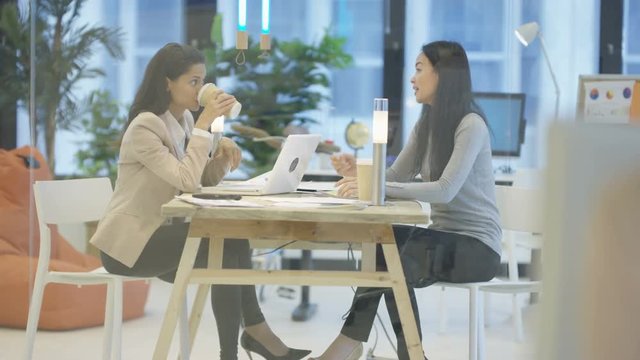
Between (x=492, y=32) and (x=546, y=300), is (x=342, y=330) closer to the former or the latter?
(x=492, y=32)

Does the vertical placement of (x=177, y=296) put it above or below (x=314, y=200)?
below

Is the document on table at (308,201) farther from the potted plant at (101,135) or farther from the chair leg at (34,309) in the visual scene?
the chair leg at (34,309)

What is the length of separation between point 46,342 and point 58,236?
13.7 inches

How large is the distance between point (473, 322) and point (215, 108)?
97 cm

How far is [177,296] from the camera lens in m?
2.42

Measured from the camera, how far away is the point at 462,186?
2.55m

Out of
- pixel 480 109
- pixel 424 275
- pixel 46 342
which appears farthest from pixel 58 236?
pixel 480 109

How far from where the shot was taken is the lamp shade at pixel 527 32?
2.83m

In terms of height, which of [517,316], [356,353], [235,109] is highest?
[235,109]

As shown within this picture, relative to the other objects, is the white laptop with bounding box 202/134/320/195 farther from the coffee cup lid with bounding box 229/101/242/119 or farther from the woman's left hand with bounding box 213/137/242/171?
the coffee cup lid with bounding box 229/101/242/119

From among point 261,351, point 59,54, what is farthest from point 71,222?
point 261,351

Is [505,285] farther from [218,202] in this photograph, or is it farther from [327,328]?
[218,202]

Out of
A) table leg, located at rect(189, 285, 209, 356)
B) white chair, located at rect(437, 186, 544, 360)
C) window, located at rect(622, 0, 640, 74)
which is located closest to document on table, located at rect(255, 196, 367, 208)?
table leg, located at rect(189, 285, 209, 356)

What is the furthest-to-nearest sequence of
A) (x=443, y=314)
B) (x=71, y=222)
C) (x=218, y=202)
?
(x=71, y=222)
(x=443, y=314)
(x=218, y=202)
